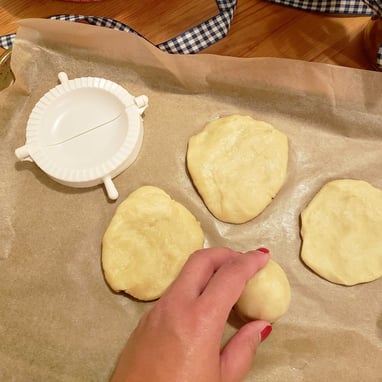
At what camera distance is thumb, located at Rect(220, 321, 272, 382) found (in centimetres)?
81

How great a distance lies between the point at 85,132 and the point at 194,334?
63 cm

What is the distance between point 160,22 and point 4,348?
0.94 metres

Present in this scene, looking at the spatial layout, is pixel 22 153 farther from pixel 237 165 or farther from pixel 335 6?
pixel 335 6

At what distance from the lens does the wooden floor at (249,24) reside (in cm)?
121

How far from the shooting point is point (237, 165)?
1134mm

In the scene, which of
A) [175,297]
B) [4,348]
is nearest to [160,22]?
[175,297]

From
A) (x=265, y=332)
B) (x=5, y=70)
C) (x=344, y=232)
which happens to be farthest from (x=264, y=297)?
(x=5, y=70)

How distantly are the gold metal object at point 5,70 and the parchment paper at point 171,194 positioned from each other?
0.05m

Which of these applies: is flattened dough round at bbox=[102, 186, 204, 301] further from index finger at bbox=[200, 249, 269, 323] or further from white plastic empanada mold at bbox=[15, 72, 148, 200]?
index finger at bbox=[200, 249, 269, 323]

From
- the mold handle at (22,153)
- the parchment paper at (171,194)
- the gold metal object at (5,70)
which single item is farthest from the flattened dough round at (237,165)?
the gold metal object at (5,70)

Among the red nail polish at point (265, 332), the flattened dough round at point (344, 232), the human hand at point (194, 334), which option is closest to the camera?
the human hand at point (194, 334)

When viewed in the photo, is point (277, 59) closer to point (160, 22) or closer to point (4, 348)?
point (160, 22)

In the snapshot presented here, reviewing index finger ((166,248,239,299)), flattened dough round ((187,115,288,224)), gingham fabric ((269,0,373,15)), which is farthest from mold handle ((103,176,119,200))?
gingham fabric ((269,0,373,15))

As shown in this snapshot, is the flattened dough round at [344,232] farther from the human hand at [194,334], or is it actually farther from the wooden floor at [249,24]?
the wooden floor at [249,24]
